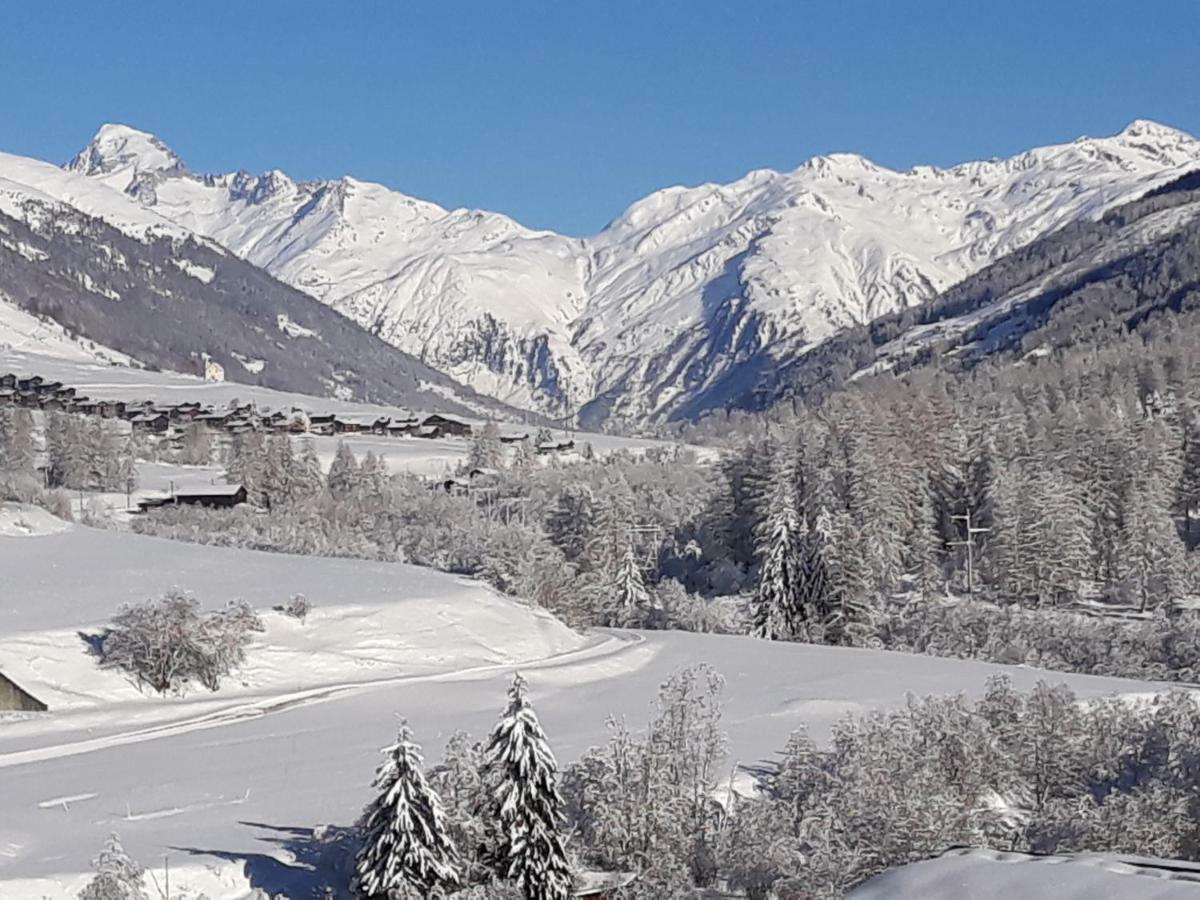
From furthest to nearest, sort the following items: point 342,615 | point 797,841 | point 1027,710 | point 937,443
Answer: point 937,443
point 342,615
point 1027,710
point 797,841

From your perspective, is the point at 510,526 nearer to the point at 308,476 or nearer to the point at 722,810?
the point at 308,476

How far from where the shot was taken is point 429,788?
2570 centimetres

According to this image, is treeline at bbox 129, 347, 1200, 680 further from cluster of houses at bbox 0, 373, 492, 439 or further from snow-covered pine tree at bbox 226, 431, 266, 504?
cluster of houses at bbox 0, 373, 492, 439

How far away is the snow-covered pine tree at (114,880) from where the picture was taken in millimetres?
24141

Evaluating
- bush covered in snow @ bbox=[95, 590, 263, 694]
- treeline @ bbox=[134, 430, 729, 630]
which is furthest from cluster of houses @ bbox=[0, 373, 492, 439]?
bush covered in snow @ bbox=[95, 590, 263, 694]

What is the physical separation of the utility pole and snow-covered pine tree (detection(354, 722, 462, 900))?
184 ft

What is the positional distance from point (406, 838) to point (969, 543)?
6057cm

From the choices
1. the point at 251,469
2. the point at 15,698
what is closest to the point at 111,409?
the point at 251,469

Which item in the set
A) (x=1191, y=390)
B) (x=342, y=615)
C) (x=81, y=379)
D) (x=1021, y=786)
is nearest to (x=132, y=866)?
(x=1021, y=786)

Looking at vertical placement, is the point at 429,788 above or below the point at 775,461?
below

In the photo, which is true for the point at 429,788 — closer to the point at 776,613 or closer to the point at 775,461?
the point at 776,613

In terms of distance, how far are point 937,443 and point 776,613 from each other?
2957 cm

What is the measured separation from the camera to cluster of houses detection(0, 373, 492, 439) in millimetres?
154875

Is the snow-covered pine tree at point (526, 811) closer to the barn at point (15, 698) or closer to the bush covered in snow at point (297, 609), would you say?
the barn at point (15, 698)
